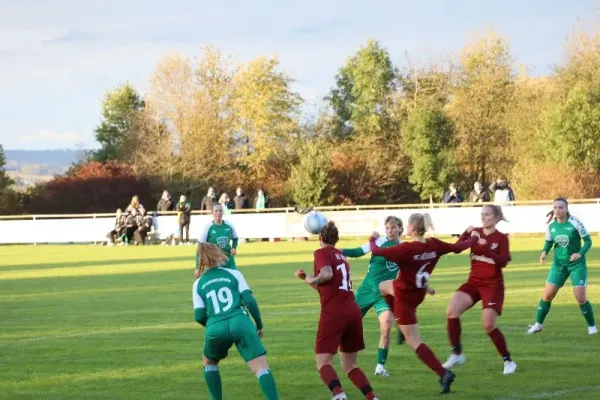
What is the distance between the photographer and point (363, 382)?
9430 mm

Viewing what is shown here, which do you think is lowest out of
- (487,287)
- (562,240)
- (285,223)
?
(285,223)

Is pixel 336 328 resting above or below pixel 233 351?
above

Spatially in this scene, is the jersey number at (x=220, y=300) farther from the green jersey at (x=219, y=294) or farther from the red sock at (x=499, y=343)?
the red sock at (x=499, y=343)

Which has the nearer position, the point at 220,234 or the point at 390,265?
the point at 390,265

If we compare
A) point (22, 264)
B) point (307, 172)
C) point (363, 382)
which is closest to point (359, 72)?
point (307, 172)

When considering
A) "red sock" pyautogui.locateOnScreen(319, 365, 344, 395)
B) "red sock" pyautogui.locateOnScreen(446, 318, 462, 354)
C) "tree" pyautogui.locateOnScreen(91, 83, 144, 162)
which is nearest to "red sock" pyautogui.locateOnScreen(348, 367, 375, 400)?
"red sock" pyautogui.locateOnScreen(319, 365, 344, 395)

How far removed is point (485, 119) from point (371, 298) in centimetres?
6027

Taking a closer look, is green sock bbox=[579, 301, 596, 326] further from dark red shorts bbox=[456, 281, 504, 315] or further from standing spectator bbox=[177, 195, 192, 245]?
standing spectator bbox=[177, 195, 192, 245]

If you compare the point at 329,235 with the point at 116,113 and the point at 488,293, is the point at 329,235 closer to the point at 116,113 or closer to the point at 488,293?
the point at 488,293

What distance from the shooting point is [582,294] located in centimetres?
1422

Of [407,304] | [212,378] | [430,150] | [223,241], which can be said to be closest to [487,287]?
[407,304]

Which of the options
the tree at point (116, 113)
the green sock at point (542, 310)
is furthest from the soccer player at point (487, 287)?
the tree at point (116, 113)

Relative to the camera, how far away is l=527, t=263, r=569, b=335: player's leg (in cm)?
1431

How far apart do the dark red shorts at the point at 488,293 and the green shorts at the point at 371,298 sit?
860 millimetres
